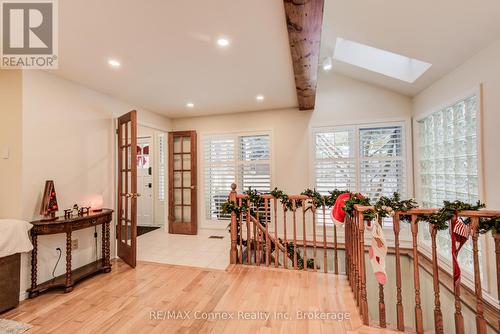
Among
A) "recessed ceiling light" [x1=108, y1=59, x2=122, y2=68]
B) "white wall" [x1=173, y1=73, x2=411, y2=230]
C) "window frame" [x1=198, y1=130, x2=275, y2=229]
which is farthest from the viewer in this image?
"window frame" [x1=198, y1=130, x2=275, y2=229]

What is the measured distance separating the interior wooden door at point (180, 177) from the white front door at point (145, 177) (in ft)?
3.18

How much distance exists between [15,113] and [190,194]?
3.04 metres

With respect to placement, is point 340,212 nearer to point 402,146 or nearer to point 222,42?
point 222,42

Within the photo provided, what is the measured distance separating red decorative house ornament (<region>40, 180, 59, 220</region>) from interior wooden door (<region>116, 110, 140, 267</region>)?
0.80 m

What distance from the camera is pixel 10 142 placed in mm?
2463

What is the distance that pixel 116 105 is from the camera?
3.65 meters

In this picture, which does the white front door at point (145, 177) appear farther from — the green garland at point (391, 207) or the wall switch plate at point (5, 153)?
the green garland at point (391, 207)

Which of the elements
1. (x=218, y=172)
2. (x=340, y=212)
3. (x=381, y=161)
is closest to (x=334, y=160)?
(x=381, y=161)

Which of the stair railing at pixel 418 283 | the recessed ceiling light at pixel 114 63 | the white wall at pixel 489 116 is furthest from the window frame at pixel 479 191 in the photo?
the recessed ceiling light at pixel 114 63

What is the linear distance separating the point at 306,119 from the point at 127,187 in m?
3.31

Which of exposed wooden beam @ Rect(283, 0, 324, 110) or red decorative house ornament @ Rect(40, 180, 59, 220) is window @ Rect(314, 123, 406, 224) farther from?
red decorative house ornament @ Rect(40, 180, 59, 220)

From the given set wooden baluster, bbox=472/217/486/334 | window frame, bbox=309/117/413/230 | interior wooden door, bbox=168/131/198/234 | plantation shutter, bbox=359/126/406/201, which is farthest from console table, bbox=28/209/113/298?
plantation shutter, bbox=359/126/406/201

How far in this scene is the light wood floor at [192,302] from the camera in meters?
1.90

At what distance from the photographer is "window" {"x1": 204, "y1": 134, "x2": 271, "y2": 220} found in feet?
15.2
